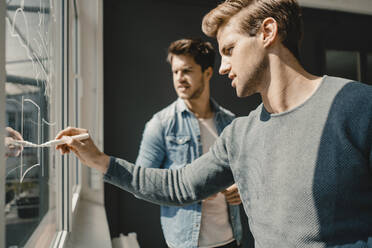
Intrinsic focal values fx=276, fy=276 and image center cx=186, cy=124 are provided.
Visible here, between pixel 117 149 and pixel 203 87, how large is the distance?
1.14 metres

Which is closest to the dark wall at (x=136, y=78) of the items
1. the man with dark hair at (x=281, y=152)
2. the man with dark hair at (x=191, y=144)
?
the man with dark hair at (x=191, y=144)

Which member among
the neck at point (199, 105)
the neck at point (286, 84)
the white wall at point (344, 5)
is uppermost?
the white wall at point (344, 5)

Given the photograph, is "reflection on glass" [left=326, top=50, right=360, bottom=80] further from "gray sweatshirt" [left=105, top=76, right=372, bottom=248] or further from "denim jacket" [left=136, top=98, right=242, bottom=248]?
"gray sweatshirt" [left=105, top=76, right=372, bottom=248]

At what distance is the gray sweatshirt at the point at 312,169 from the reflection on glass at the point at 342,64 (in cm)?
274

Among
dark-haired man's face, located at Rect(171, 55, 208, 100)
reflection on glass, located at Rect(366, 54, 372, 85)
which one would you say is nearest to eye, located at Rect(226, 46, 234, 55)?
dark-haired man's face, located at Rect(171, 55, 208, 100)

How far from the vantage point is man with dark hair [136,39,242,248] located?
1388 millimetres

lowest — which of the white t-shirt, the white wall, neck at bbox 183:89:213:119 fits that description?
the white t-shirt

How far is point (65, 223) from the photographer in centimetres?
109

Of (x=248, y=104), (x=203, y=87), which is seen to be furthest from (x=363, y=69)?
(x=203, y=87)

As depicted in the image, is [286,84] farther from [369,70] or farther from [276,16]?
[369,70]

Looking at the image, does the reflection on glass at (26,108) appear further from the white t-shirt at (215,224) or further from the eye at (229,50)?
the white t-shirt at (215,224)

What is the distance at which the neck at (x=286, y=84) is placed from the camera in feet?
2.52

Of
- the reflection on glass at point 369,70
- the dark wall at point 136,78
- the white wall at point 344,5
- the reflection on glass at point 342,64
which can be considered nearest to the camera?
the dark wall at point 136,78

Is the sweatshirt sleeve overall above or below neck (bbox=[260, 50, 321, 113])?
below
